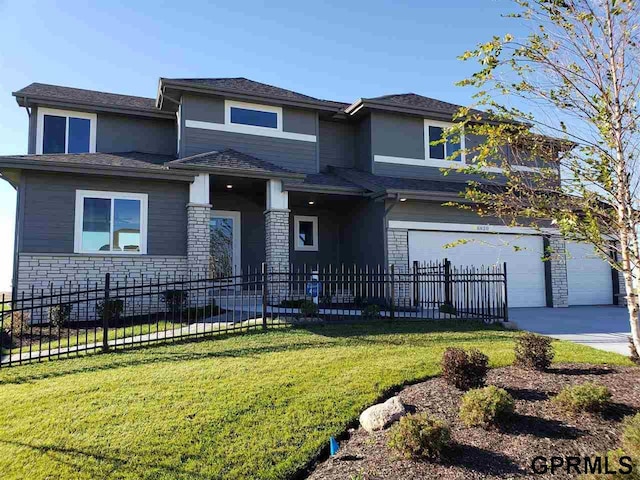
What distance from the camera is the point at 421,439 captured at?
12.9ft

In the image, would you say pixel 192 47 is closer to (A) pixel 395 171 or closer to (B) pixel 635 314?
(A) pixel 395 171

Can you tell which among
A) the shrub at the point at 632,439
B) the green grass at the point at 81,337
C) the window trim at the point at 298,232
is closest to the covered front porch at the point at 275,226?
the window trim at the point at 298,232

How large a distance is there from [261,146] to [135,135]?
429 centimetres

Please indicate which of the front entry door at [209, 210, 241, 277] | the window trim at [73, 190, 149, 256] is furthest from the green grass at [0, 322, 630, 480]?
the front entry door at [209, 210, 241, 277]

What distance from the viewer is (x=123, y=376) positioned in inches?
250

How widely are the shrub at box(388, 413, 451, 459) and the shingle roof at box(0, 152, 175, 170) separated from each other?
10.6 meters

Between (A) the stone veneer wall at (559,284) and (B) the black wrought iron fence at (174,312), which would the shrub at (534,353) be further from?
(A) the stone veneer wall at (559,284)

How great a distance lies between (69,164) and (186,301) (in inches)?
177

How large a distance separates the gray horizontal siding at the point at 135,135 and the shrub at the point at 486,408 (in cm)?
1393

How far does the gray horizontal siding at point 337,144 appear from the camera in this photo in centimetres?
1703

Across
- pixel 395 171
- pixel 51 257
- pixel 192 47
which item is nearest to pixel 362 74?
pixel 395 171

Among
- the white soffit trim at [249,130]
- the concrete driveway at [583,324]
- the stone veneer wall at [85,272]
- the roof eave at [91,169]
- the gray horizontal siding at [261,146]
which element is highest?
the white soffit trim at [249,130]

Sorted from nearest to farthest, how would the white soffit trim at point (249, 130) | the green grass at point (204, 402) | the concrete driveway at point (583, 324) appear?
the green grass at point (204, 402), the concrete driveway at point (583, 324), the white soffit trim at point (249, 130)

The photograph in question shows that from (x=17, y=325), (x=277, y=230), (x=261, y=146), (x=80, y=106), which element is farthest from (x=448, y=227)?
(x=80, y=106)
